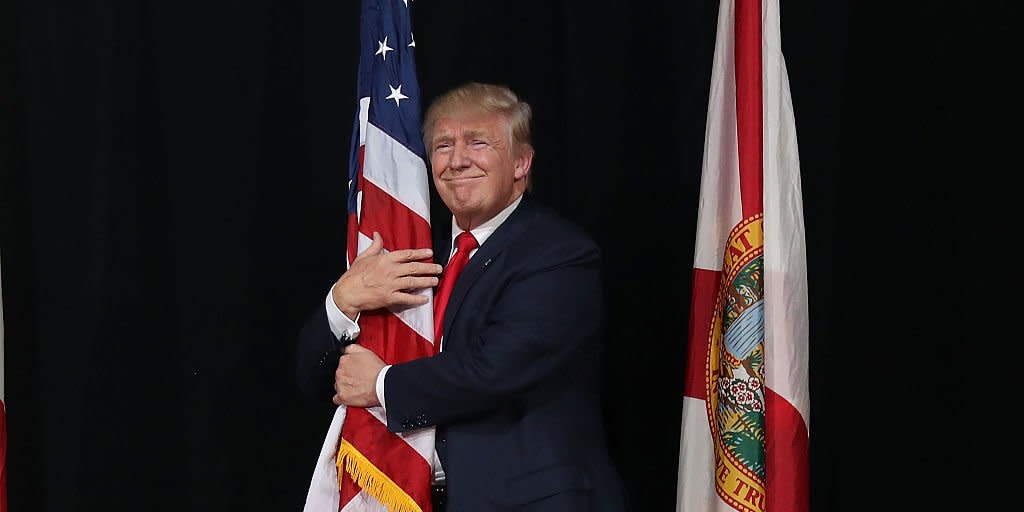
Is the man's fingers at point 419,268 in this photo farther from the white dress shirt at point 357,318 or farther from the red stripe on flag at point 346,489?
the red stripe on flag at point 346,489

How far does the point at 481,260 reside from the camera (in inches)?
79.4

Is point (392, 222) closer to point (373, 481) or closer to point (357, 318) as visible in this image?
point (357, 318)

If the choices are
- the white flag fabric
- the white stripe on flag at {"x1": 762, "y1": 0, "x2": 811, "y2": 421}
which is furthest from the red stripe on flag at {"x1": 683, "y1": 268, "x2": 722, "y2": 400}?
the white stripe on flag at {"x1": 762, "y1": 0, "x2": 811, "y2": 421}

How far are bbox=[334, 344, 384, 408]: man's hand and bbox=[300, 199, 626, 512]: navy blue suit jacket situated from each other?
0.05 meters

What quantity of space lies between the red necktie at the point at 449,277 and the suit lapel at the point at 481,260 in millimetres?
17

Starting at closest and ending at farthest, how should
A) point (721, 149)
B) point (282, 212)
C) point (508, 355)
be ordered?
point (508, 355), point (721, 149), point (282, 212)

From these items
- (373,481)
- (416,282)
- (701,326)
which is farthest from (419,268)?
(701,326)

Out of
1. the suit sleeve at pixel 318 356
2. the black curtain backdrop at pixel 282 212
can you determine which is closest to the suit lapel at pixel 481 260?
the suit sleeve at pixel 318 356

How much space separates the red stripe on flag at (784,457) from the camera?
6.55ft

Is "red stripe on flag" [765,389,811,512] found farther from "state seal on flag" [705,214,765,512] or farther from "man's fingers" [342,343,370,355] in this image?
"man's fingers" [342,343,370,355]

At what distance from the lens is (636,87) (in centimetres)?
270

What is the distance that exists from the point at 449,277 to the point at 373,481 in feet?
1.27

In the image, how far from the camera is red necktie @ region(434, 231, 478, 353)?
204 centimetres

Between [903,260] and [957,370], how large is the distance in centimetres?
26
